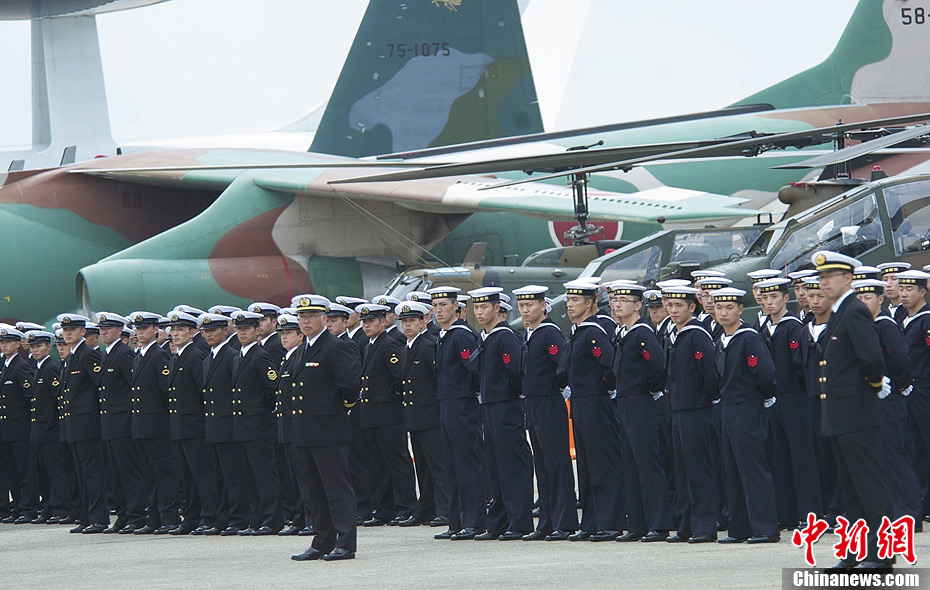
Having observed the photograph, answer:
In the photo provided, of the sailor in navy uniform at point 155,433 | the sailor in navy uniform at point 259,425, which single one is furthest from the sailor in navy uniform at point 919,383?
the sailor in navy uniform at point 155,433

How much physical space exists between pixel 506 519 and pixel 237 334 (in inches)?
111

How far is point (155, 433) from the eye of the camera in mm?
10406

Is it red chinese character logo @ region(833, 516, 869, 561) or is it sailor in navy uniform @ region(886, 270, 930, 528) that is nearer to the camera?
red chinese character logo @ region(833, 516, 869, 561)

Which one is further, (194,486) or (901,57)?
(901,57)

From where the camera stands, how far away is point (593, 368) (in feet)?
27.9

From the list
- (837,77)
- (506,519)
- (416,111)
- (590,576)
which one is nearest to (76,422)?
(506,519)

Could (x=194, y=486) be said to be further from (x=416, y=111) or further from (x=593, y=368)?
(x=416, y=111)

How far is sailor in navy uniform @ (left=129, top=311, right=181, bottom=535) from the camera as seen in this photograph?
34.1 feet

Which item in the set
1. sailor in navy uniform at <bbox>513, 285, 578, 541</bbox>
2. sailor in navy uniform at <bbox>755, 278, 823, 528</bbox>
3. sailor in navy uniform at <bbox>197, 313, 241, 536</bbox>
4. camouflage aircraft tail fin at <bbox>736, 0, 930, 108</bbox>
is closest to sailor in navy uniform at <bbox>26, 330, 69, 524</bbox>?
sailor in navy uniform at <bbox>197, 313, 241, 536</bbox>

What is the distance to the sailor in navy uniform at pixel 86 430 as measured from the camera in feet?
35.1

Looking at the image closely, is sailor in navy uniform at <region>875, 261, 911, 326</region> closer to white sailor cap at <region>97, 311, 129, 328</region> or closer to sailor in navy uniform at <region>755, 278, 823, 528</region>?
sailor in navy uniform at <region>755, 278, 823, 528</region>

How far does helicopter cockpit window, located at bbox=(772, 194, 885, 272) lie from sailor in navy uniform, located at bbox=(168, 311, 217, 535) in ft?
17.9

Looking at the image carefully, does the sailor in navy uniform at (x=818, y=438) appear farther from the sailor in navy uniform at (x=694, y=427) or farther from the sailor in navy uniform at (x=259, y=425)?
the sailor in navy uniform at (x=259, y=425)

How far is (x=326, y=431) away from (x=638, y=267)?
6.40 metres
